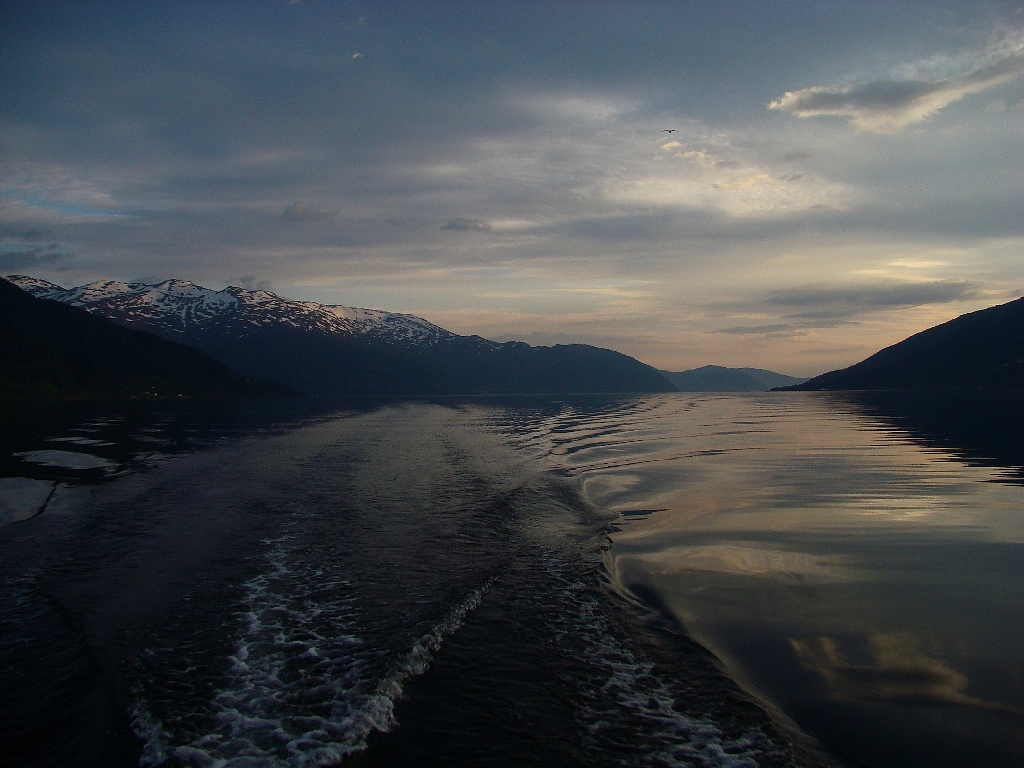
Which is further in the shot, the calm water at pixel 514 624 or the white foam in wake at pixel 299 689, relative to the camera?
the calm water at pixel 514 624

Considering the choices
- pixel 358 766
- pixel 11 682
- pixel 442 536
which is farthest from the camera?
pixel 442 536

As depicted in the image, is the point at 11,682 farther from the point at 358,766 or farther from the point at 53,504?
the point at 53,504

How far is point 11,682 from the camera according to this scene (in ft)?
35.9

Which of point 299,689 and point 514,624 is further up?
point 514,624

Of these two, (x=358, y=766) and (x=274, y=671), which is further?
(x=274, y=671)

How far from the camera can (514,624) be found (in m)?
13.6

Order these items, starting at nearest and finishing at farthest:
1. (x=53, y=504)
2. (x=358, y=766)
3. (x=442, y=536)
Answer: (x=358, y=766) < (x=442, y=536) < (x=53, y=504)

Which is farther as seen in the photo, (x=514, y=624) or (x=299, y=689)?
(x=514, y=624)

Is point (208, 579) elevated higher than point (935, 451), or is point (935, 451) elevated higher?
point (935, 451)

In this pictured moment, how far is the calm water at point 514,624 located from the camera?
30.9ft

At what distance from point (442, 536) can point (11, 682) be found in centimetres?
1192

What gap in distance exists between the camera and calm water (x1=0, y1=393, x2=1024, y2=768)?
941cm

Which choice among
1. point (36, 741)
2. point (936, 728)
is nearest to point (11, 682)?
point (36, 741)

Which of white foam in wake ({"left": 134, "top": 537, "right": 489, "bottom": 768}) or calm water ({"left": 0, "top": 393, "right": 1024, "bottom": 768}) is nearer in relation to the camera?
white foam in wake ({"left": 134, "top": 537, "right": 489, "bottom": 768})
